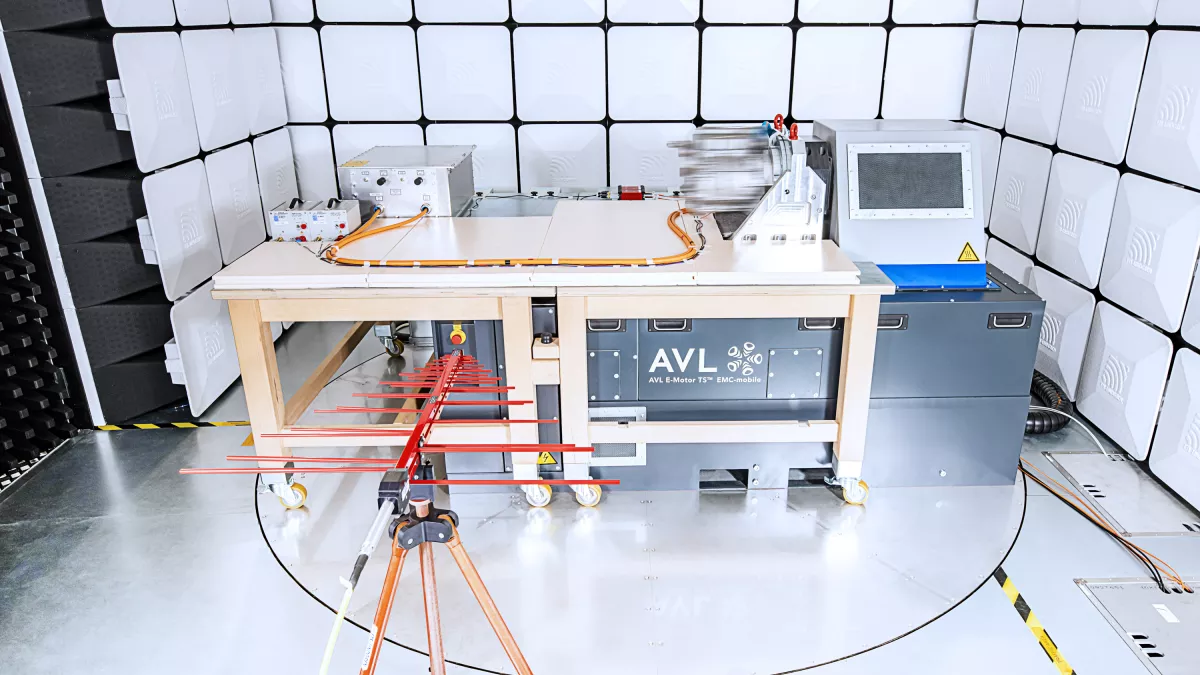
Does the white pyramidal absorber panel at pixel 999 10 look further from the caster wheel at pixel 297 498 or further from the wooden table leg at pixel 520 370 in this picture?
the caster wheel at pixel 297 498

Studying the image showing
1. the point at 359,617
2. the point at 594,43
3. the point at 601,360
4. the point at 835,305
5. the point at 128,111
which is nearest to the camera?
the point at 359,617

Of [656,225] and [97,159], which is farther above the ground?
[97,159]

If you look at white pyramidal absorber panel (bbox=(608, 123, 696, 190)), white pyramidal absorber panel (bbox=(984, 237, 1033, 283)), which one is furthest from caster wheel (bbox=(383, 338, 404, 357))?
white pyramidal absorber panel (bbox=(984, 237, 1033, 283))

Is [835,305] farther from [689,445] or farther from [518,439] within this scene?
[518,439]

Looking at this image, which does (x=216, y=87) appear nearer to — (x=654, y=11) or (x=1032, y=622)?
(x=654, y=11)

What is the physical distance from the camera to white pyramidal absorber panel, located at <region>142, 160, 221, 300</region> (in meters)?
3.03

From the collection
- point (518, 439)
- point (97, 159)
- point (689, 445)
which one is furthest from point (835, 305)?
point (97, 159)

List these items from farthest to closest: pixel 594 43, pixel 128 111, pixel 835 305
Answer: pixel 594 43 < pixel 128 111 < pixel 835 305

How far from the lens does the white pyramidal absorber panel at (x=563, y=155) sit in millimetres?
4105

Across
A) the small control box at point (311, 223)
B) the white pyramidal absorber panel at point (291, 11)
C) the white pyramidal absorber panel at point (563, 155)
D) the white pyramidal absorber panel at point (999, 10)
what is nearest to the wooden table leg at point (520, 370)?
the small control box at point (311, 223)

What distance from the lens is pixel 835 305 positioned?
242 cm

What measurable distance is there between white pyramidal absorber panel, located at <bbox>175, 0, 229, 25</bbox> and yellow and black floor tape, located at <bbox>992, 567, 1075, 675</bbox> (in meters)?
3.59

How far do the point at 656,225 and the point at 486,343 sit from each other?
30.4 inches

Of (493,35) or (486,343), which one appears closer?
(486,343)
